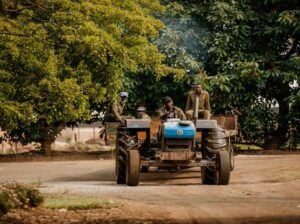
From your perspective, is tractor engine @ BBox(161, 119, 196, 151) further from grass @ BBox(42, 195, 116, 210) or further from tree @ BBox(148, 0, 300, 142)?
tree @ BBox(148, 0, 300, 142)

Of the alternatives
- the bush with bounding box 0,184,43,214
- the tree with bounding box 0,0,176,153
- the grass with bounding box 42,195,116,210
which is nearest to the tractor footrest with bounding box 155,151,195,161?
the grass with bounding box 42,195,116,210

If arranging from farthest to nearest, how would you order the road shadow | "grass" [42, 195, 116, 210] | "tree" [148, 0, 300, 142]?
"tree" [148, 0, 300, 142], the road shadow, "grass" [42, 195, 116, 210]

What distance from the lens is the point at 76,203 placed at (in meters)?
11.3

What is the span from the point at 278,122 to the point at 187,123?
39.9ft

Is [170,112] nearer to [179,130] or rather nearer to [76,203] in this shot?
[179,130]

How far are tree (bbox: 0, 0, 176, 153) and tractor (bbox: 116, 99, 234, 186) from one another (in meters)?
3.65

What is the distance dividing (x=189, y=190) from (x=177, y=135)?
1.56 meters

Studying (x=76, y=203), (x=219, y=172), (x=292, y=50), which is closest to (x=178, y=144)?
(x=219, y=172)

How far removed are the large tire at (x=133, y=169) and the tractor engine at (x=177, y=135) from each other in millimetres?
685

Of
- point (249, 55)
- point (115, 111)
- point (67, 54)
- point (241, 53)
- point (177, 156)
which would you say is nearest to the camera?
point (177, 156)

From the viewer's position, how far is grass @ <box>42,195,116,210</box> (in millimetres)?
10984

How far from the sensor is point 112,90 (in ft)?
73.2

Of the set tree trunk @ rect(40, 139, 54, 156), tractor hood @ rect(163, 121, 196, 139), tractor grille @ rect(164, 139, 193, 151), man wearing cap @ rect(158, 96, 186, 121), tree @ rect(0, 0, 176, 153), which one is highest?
tree @ rect(0, 0, 176, 153)

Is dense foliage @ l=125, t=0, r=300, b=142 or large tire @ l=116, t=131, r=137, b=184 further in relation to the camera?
dense foliage @ l=125, t=0, r=300, b=142
